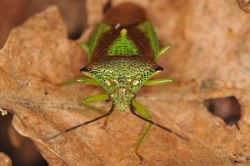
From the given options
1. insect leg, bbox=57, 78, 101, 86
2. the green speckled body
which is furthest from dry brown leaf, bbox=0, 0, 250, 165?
the green speckled body

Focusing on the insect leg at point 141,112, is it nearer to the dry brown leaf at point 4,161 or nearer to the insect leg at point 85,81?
the insect leg at point 85,81

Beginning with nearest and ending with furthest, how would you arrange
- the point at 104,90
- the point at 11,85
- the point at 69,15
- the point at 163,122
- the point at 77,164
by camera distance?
1. the point at 77,164
2. the point at 11,85
3. the point at 163,122
4. the point at 104,90
5. the point at 69,15

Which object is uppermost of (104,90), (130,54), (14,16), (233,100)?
(14,16)

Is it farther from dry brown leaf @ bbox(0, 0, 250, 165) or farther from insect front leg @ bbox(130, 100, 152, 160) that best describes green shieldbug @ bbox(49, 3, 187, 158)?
dry brown leaf @ bbox(0, 0, 250, 165)

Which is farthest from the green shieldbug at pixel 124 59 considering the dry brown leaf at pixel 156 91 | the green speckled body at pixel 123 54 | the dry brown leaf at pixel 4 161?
the dry brown leaf at pixel 4 161

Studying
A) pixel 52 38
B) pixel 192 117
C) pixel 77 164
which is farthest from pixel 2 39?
pixel 192 117

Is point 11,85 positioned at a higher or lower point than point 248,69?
higher

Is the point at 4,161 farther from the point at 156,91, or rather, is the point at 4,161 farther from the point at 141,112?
the point at 156,91

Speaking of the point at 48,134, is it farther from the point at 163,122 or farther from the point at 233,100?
the point at 233,100
